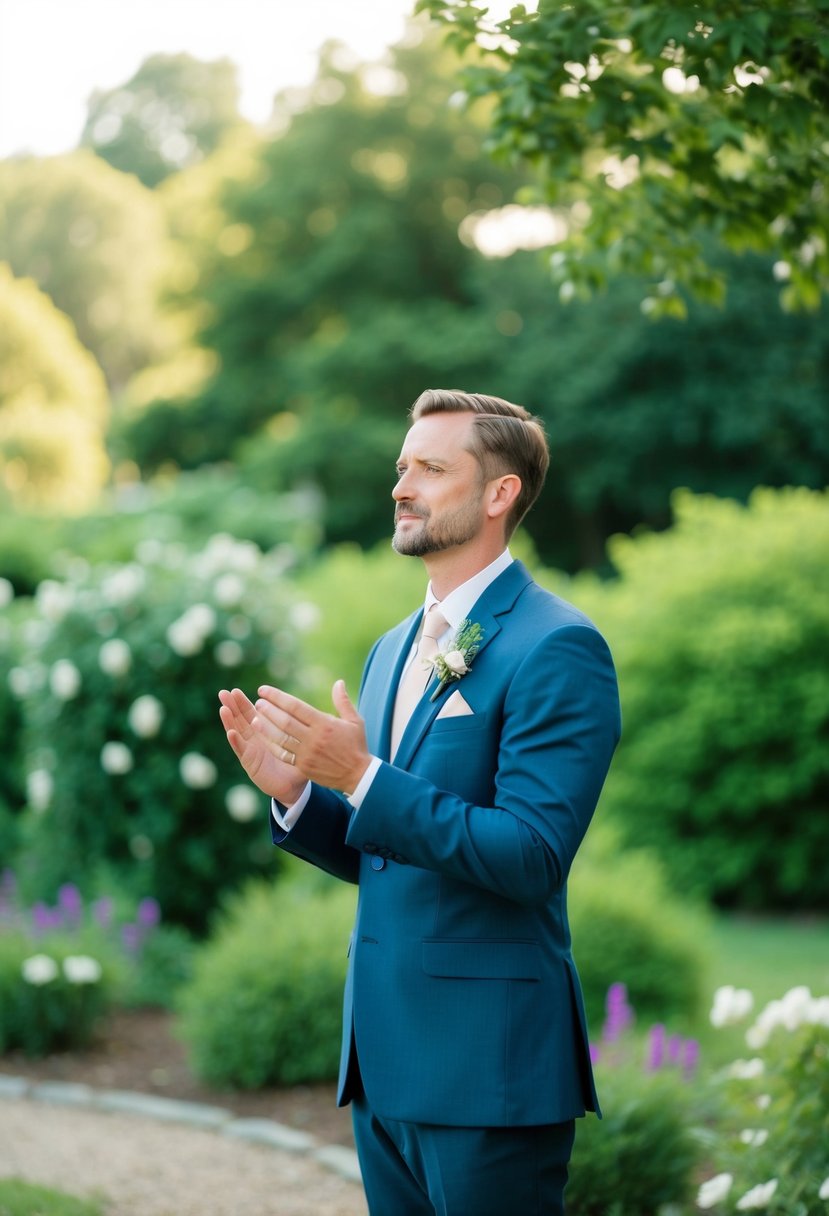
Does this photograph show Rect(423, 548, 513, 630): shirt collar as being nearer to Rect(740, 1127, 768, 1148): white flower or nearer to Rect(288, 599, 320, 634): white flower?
Rect(740, 1127, 768, 1148): white flower

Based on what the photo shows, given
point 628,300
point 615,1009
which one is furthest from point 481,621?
point 628,300

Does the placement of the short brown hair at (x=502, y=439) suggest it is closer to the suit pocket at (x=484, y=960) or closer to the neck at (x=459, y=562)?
the neck at (x=459, y=562)

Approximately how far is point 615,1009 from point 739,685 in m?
5.49

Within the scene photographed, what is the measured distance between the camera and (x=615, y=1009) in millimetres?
4715

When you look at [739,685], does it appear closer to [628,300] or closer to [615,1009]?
[615,1009]

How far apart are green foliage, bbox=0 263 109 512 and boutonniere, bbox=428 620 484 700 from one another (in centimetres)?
2956

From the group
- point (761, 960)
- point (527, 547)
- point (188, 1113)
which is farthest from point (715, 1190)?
point (527, 547)

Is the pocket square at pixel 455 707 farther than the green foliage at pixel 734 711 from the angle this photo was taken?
No

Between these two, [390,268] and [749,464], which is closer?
[749,464]

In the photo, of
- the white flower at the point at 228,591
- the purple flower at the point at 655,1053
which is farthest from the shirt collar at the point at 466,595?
the white flower at the point at 228,591

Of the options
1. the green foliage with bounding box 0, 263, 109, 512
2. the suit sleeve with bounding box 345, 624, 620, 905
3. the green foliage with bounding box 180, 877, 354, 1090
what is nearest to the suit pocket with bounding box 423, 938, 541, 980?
the suit sleeve with bounding box 345, 624, 620, 905

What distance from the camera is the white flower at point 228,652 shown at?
7043 millimetres

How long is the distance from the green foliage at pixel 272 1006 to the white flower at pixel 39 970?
57 cm

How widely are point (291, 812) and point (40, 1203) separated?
1986 mm
